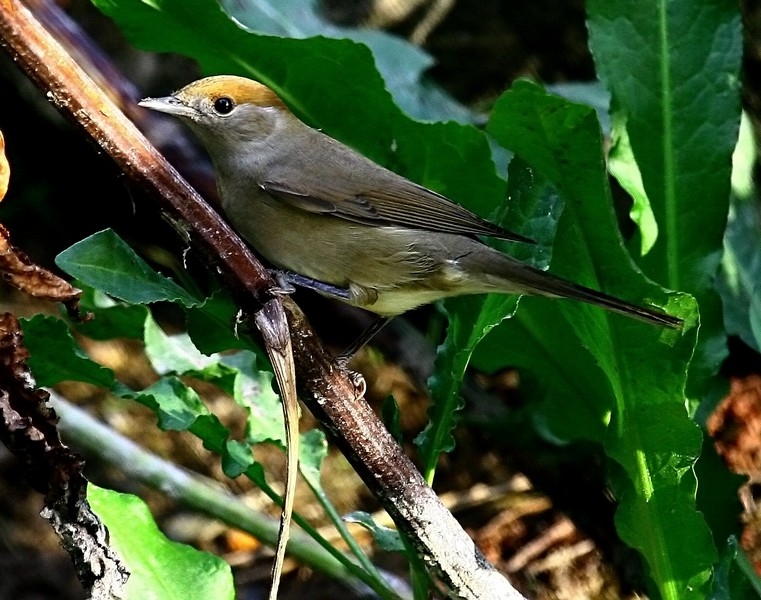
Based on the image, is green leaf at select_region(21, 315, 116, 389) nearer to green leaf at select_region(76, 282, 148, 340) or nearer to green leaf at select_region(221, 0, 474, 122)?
green leaf at select_region(76, 282, 148, 340)

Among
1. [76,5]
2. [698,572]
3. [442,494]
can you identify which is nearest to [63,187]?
[76,5]

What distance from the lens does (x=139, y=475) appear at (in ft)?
9.10

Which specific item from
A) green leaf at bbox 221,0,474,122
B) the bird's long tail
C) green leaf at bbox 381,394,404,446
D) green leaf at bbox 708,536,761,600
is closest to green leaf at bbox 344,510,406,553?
green leaf at bbox 381,394,404,446

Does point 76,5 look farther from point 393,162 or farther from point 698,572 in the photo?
point 698,572

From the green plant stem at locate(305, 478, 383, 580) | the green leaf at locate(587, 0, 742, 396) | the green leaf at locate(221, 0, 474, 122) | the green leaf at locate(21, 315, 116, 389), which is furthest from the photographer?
the green leaf at locate(221, 0, 474, 122)

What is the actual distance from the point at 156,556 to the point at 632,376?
117 cm

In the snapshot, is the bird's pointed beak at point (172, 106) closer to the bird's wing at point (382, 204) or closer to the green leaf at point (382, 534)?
the bird's wing at point (382, 204)

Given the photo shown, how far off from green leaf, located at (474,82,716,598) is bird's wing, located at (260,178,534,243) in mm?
330

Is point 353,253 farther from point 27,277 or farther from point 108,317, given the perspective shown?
point 27,277

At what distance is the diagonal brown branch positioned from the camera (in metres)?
1.50

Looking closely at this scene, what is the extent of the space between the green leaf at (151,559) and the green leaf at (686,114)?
1.46m

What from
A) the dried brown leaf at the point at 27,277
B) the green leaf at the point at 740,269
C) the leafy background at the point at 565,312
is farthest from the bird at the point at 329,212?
the green leaf at the point at 740,269

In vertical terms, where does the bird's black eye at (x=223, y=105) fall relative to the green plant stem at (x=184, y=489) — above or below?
above

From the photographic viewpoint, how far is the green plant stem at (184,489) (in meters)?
2.77
